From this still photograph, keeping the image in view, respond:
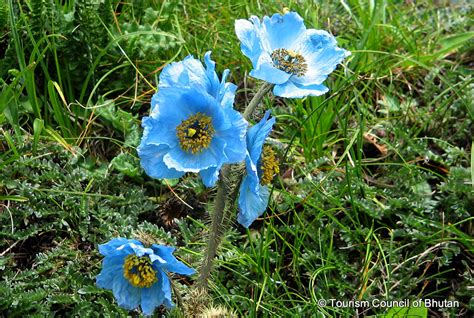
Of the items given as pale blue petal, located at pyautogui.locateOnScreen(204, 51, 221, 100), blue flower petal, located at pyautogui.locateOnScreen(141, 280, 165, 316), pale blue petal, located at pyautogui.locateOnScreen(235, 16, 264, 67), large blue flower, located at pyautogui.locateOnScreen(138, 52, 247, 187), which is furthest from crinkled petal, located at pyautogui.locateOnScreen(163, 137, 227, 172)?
blue flower petal, located at pyautogui.locateOnScreen(141, 280, 165, 316)

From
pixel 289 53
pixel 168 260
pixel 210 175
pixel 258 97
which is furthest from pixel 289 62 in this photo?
pixel 168 260

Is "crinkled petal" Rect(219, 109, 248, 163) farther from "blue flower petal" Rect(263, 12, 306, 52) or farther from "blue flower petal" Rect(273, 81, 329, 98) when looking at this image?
"blue flower petal" Rect(263, 12, 306, 52)

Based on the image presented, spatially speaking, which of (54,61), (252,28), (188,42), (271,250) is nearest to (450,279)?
(271,250)

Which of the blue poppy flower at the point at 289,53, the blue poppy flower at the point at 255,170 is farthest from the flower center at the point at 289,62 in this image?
the blue poppy flower at the point at 255,170

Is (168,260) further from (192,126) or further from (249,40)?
(249,40)

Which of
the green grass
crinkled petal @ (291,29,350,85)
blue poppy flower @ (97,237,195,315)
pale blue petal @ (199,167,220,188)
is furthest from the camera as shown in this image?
the green grass

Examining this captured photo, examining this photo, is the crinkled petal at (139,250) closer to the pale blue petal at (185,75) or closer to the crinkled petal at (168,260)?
the crinkled petal at (168,260)

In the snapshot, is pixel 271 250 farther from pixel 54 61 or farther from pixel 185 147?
pixel 54 61
